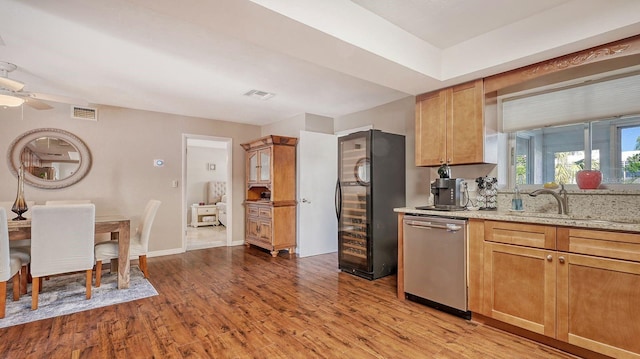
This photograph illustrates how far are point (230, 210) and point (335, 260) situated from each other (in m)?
2.35

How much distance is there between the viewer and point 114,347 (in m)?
2.12

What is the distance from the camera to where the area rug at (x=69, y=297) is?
2641 millimetres

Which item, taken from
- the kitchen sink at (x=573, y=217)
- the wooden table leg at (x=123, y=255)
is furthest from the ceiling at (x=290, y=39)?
the wooden table leg at (x=123, y=255)

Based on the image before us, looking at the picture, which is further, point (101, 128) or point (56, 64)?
point (101, 128)

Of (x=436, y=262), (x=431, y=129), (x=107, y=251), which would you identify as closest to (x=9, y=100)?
(x=107, y=251)

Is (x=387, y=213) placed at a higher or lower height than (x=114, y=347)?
higher

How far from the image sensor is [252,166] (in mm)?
5512

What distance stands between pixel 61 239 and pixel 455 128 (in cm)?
398

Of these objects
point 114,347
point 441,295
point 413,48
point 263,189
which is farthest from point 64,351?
point 263,189

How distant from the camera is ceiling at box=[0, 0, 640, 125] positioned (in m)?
1.93

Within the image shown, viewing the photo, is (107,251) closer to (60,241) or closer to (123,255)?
(123,255)

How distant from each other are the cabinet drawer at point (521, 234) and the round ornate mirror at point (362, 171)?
1.57m

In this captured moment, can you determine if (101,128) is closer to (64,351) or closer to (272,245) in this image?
(272,245)

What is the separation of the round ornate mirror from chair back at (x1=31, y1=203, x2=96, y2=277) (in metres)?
2.95
